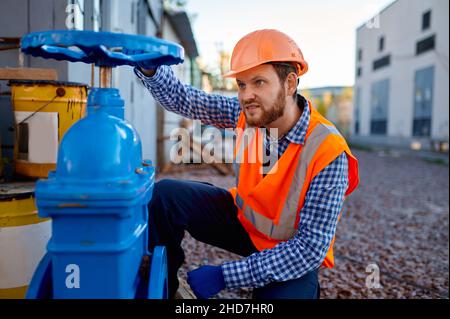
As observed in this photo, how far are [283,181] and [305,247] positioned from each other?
357 millimetres

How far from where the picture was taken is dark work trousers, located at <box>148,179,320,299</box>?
2162mm

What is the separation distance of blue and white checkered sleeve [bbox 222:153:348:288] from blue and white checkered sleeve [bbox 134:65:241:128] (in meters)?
0.86

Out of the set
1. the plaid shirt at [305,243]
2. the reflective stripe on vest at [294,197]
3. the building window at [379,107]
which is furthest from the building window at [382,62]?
the plaid shirt at [305,243]

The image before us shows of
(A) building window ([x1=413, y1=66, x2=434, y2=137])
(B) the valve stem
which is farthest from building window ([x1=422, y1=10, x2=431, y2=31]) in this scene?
(B) the valve stem

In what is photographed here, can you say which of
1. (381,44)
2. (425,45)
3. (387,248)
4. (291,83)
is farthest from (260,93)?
(381,44)

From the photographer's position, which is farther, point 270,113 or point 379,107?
point 379,107

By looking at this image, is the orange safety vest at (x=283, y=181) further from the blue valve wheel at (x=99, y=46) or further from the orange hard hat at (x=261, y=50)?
the blue valve wheel at (x=99, y=46)

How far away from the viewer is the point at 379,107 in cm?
2381

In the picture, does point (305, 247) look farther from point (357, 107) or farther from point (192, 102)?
point (357, 107)

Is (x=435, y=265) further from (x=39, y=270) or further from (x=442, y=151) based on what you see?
(x=442, y=151)

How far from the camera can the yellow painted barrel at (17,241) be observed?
192 cm

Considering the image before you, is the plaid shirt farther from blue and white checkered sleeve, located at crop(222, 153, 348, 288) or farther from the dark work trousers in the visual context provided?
the dark work trousers

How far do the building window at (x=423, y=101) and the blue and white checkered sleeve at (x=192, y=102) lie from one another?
1713 centimetres

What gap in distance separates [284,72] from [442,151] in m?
16.5
